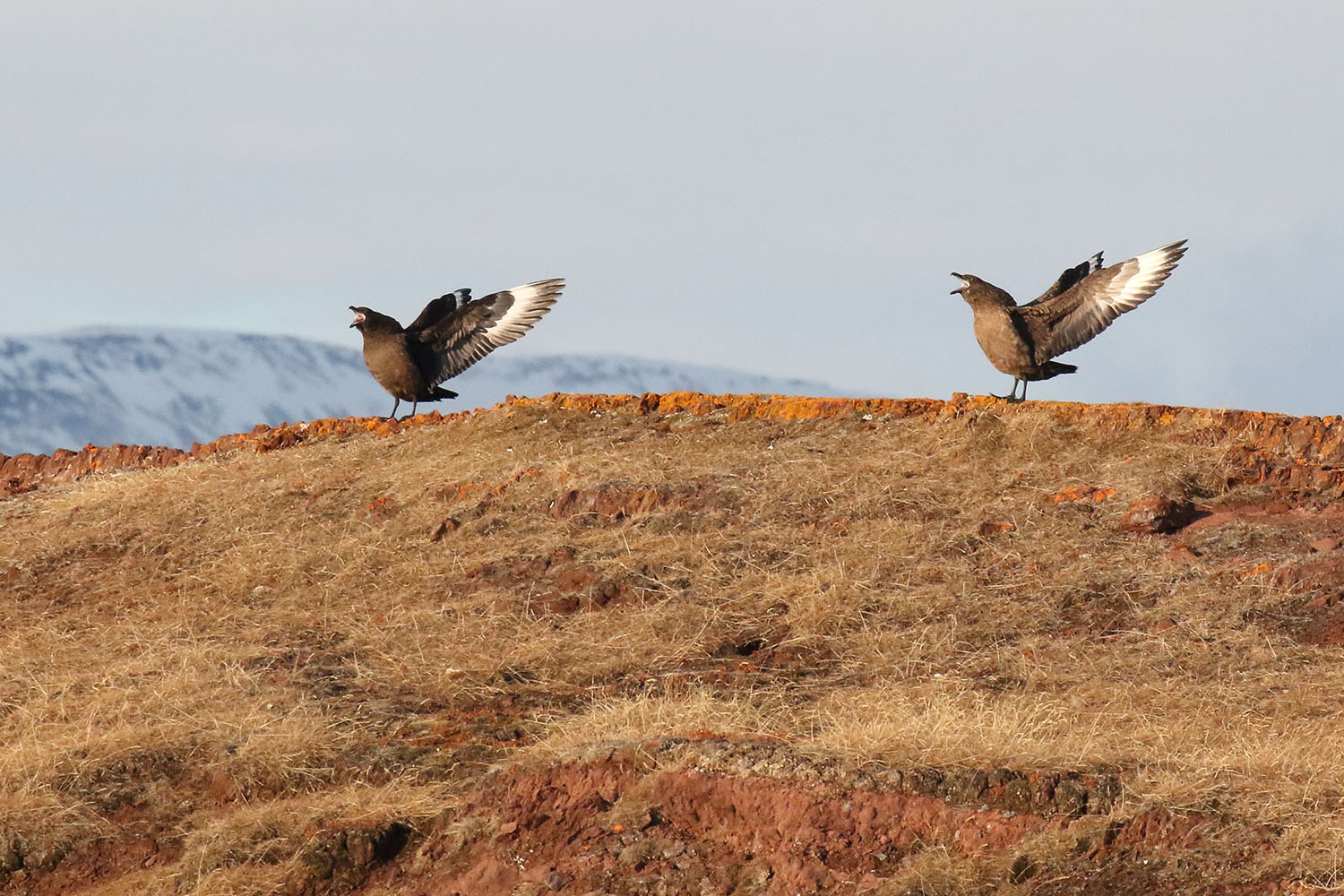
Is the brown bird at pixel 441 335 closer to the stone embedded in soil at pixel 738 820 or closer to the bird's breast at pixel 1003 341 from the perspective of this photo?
the bird's breast at pixel 1003 341

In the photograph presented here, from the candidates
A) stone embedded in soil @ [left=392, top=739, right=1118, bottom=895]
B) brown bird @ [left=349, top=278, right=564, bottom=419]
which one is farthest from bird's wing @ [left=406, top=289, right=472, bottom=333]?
stone embedded in soil @ [left=392, top=739, right=1118, bottom=895]

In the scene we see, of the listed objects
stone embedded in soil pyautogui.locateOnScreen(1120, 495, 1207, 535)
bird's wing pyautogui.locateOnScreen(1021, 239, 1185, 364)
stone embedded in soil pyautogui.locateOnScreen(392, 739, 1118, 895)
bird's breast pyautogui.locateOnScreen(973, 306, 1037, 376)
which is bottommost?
stone embedded in soil pyautogui.locateOnScreen(392, 739, 1118, 895)

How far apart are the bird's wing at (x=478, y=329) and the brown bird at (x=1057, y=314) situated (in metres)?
4.53

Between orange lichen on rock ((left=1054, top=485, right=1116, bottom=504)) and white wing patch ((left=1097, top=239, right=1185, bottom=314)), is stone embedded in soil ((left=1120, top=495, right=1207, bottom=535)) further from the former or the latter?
Answer: white wing patch ((left=1097, top=239, right=1185, bottom=314))

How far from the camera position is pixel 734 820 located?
6258 millimetres

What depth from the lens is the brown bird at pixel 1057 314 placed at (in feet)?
44.3

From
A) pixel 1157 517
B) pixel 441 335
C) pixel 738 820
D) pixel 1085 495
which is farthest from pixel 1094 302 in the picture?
pixel 738 820

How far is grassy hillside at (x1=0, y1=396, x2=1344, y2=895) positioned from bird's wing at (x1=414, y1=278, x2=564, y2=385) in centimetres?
77

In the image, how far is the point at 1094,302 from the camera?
1365 centimetres

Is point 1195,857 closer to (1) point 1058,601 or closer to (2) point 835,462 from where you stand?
(1) point 1058,601

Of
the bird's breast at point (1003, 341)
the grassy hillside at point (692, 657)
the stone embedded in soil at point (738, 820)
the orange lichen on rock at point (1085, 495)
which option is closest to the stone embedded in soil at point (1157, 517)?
the grassy hillside at point (692, 657)

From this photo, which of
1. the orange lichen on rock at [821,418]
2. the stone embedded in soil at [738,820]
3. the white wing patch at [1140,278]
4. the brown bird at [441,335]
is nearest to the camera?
the stone embedded in soil at [738,820]

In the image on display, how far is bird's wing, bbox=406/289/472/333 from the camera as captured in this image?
15414 millimetres

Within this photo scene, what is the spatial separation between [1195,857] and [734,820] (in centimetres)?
181
